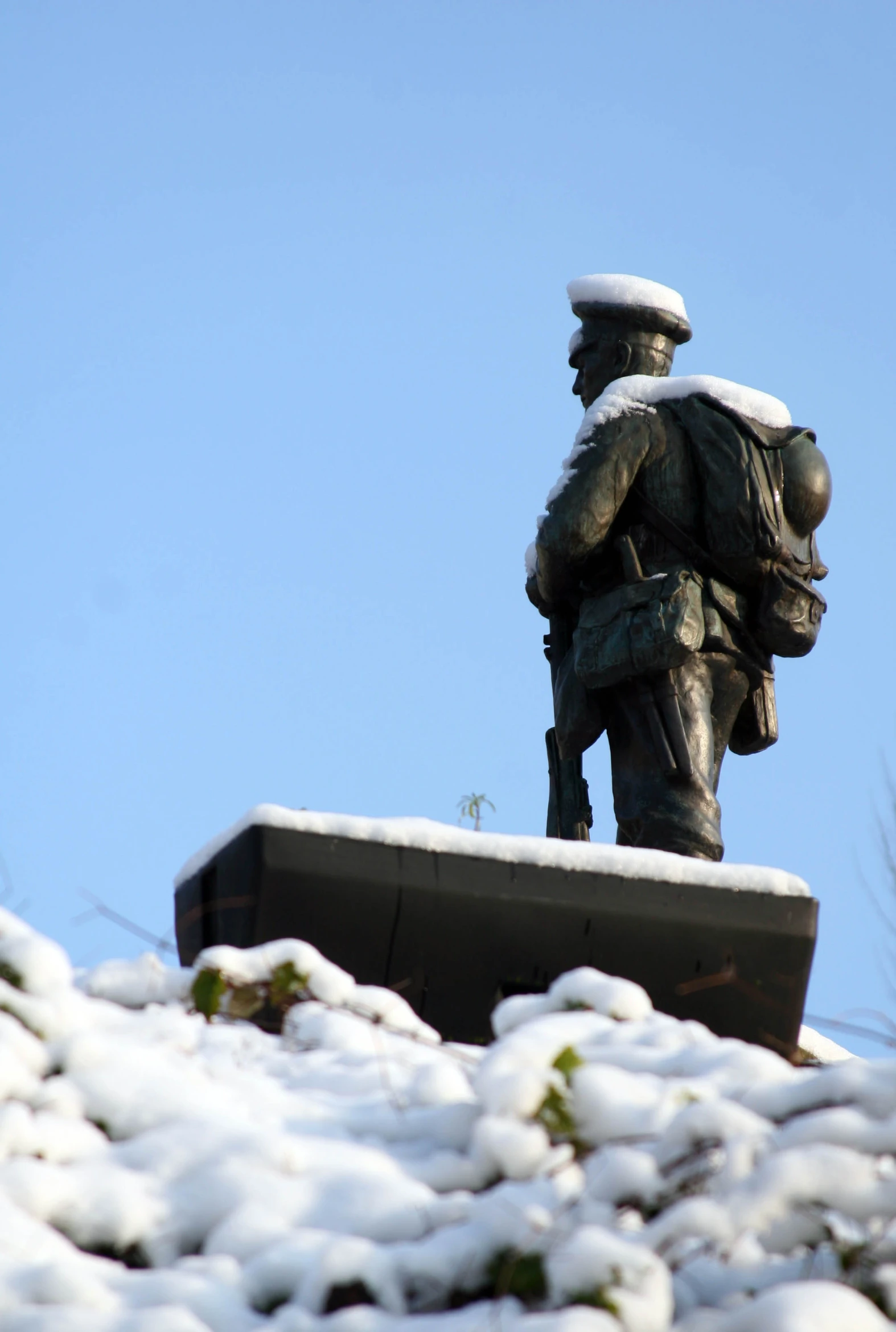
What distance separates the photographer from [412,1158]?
A: 2.17 meters

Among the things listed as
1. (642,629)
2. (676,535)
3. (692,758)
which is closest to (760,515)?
(676,535)

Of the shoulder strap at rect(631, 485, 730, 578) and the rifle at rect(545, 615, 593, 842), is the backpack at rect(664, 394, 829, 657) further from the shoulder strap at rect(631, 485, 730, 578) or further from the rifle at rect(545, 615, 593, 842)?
the rifle at rect(545, 615, 593, 842)

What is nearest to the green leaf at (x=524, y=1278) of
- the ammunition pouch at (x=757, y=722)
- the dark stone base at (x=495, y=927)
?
the dark stone base at (x=495, y=927)

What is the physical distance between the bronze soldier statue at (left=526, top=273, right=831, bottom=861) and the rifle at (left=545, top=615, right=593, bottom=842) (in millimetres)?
203

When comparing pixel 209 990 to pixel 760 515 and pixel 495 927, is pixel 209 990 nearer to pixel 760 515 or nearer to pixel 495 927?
pixel 495 927

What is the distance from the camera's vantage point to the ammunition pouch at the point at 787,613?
6098 mm

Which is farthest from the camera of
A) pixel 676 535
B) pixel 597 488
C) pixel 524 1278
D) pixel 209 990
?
pixel 676 535

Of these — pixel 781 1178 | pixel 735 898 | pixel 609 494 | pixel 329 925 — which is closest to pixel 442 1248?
pixel 781 1178

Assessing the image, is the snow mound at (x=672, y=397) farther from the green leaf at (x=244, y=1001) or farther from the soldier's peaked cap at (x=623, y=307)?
the green leaf at (x=244, y=1001)

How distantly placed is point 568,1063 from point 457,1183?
20cm

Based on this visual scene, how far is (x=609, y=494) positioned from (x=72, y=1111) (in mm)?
3979

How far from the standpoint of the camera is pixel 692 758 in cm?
591

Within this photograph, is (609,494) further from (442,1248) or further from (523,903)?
(442,1248)

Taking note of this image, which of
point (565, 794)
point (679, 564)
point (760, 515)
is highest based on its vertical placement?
point (760, 515)
